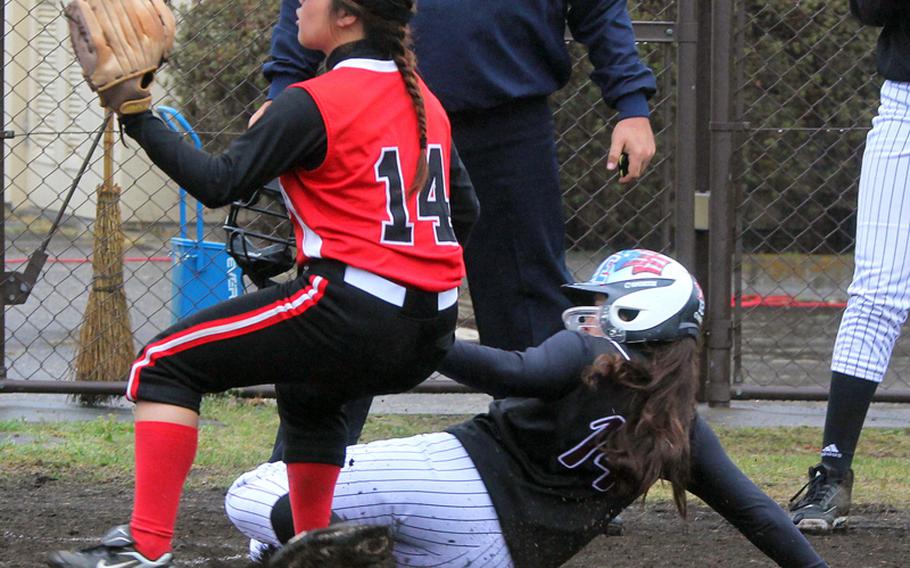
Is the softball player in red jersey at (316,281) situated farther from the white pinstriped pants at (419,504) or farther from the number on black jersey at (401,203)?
the white pinstriped pants at (419,504)

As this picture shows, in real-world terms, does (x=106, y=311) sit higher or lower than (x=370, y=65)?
lower

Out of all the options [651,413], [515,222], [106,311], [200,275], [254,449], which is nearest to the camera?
[651,413]

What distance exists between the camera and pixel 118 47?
9.28 ft

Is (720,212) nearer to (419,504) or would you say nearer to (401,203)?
(419,504)

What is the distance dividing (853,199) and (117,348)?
6.31 meters

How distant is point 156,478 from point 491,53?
1.50 metres

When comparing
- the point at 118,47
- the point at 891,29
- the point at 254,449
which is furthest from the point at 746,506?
the point at 254,449

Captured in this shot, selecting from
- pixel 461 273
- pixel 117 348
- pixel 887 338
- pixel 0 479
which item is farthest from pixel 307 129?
pixel 117 348

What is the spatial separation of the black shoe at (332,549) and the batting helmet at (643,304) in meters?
0.75

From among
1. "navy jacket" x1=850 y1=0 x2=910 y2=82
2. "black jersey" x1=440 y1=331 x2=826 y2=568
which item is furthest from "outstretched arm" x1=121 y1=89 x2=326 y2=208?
"navy jacket" x1=850 y1=0 x2=910 y2=82

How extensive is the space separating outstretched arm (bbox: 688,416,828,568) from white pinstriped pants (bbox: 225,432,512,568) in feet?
1.68

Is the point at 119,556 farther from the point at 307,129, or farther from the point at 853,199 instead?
the point at 853,199

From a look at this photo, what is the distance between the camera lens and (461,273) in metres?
3.06

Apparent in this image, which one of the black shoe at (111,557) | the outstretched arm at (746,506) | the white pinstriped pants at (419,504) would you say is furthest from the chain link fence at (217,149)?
the black shoe at (111,557)
